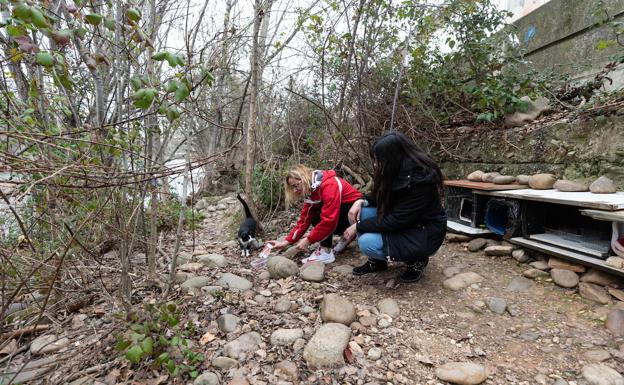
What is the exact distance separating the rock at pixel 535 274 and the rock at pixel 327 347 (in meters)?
1.57

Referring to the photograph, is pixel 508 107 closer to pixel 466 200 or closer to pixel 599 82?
pixel 599 82

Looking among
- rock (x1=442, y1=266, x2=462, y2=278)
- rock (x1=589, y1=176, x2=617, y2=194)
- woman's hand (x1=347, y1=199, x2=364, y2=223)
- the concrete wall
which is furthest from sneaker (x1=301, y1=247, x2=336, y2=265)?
the concrete wall

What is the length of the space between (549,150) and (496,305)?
1875 millimetres

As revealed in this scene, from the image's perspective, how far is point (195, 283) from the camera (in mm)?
2658

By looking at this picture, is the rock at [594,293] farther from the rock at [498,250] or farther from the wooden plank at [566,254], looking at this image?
the rock at [498,250]

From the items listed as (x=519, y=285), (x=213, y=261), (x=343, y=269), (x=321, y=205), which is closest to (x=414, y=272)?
(x=343, y=269)

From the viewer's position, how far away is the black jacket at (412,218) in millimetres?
2297

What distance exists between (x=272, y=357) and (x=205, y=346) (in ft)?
1.48

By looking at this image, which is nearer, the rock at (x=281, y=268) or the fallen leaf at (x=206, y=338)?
the fallen leaf at (x=206, y=338)

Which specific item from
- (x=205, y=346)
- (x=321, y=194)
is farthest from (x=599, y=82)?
(x=205, y=346)

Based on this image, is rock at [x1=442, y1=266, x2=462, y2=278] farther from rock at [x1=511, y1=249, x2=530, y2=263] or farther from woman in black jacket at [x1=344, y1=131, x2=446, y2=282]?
rock at [x1=511, y1=249, x2=530, y2=263]

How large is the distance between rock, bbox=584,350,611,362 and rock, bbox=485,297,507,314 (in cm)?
49

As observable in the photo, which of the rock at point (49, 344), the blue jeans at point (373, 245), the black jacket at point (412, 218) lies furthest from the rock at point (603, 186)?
the rock at point (49, 344)

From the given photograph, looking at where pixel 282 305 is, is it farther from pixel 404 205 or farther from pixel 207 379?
pixel 404 205
